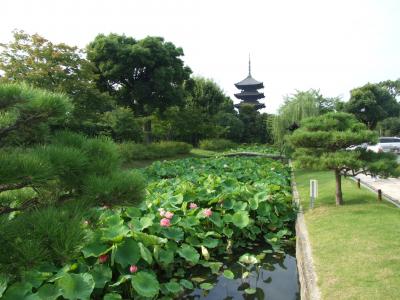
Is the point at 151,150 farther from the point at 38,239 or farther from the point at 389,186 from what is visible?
the point at 38,239

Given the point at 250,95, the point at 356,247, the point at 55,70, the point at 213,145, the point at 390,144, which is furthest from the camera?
the point at 250,95

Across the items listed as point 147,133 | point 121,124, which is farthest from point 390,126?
point 121,124

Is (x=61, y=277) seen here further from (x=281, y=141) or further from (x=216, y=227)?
(x=281, y=141)

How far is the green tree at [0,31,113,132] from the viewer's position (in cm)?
1182

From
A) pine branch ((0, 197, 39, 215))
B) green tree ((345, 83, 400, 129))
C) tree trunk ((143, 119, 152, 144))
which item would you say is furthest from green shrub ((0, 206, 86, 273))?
green tree ((345, 83, 400, 129))

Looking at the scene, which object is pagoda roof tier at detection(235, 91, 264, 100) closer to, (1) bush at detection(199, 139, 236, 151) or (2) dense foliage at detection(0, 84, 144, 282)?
(1) bush at detection(199, 139, 236, 151)

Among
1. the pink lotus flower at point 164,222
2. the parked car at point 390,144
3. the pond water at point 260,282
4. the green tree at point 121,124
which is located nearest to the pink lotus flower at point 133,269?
the pond water at point 260,282

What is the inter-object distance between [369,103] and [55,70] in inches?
1122

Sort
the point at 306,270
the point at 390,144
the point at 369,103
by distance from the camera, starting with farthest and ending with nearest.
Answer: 1. the point at 369,103
2. the point at 390,144
3. the point at 306,270

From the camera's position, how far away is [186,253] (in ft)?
14.2

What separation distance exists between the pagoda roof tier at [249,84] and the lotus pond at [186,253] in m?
40.4

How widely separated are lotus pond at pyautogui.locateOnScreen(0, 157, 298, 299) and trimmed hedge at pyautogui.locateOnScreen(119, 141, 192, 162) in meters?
10.5

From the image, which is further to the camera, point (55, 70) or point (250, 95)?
point (250, 95)

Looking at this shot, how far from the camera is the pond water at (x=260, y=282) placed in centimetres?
410
